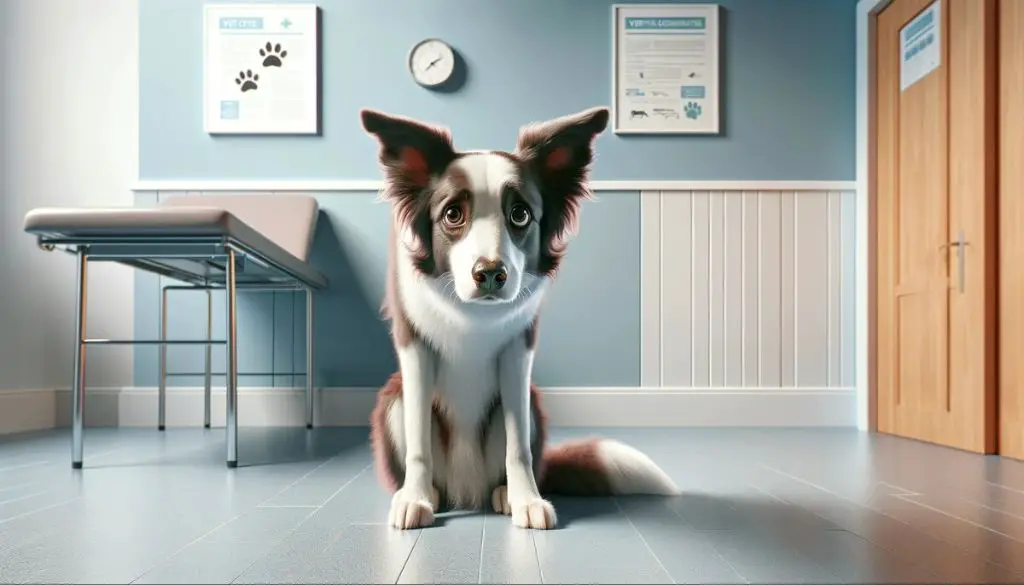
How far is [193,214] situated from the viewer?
7.19 feet

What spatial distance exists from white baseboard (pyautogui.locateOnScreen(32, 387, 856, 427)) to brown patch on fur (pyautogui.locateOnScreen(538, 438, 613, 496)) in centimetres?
183

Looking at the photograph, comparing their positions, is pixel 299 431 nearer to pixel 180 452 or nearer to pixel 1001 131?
pixel 180 452

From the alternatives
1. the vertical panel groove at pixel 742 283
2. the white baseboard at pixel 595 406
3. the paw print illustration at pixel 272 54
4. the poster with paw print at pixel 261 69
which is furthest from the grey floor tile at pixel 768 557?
the paw print illustration at pixel 272 54

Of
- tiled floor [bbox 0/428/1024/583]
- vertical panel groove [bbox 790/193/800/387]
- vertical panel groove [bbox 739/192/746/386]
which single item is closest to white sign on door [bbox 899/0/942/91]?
vertical panel groove [bbox 790/193/800/387]

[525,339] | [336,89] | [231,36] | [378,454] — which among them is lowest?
[378,454]

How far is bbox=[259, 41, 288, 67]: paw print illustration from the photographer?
3.76 meters

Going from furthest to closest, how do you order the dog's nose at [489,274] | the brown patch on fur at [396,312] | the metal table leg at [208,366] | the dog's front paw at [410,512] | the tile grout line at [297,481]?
the metal table leg at [208,366]
the tile grout line at [297,481]
the brown patch on fur at [396,312]
the dog's front paw at [410,512]
the dog's nose at [489,274]

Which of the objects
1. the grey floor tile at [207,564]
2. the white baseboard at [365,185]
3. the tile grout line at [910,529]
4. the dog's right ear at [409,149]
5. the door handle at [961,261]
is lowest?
the tile grout line at [910,529]

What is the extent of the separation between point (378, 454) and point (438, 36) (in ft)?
8.42

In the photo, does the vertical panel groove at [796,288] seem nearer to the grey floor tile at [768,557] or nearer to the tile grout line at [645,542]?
the tile grout line at [645,542]

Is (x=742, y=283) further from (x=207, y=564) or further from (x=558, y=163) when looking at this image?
(x=207, y=564)

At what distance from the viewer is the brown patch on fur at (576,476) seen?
1.86 meters

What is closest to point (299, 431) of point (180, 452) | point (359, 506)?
point (180, 452)

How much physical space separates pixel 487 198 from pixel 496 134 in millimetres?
2408
